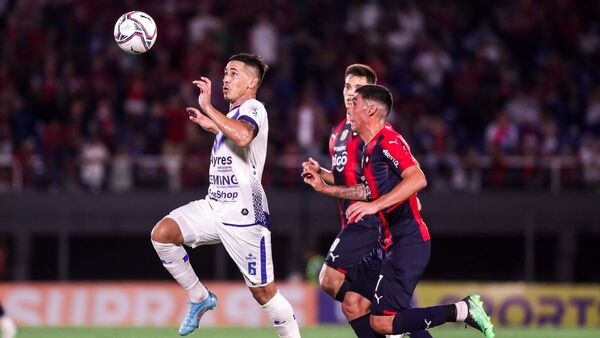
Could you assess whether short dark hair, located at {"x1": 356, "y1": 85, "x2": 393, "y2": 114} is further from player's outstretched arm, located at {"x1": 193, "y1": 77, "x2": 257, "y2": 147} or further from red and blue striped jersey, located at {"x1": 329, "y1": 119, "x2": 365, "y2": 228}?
red and blue striped jersey, located at {"x1": 329, "y1": 119, "x2": 365, "y2": 228}

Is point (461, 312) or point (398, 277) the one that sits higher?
point (398, 277)

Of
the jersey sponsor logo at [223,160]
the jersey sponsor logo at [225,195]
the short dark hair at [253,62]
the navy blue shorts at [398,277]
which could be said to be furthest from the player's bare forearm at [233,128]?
the navy blue shorts at [398,277]

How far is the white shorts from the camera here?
9430 mm

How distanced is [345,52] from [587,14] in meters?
5.30

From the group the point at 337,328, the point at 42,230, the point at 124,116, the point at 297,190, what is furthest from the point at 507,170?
the point at 42,230

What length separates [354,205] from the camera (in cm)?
855

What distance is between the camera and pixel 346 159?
1038 centimetres

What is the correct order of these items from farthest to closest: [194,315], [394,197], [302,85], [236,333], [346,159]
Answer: [302,85]
[236,333]
[346,159]
[194,315]
[394,197]

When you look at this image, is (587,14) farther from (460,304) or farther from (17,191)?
(460,304)

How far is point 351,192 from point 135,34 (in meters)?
2.44

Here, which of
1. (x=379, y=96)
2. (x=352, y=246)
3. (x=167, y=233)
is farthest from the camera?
(x=352, y=246)

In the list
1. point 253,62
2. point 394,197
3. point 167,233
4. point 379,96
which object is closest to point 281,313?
point 167,233

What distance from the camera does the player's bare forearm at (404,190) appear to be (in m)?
8.53

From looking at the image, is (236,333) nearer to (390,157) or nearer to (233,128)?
(233,128)
